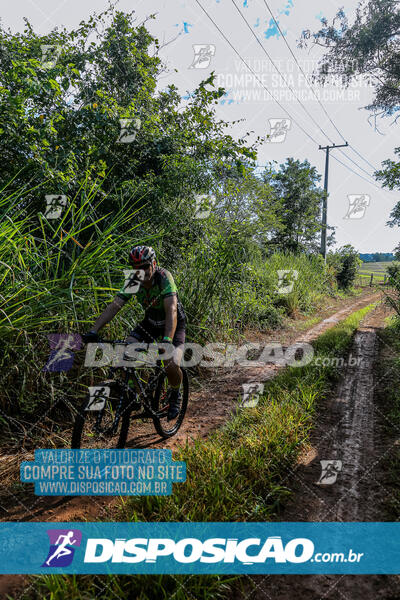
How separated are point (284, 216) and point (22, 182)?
16624mm

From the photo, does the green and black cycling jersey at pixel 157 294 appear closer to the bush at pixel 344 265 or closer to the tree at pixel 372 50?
the tree at pixel 372 50

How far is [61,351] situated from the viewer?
3561mm

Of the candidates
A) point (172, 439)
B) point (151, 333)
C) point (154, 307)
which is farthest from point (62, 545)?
point (154, 307)

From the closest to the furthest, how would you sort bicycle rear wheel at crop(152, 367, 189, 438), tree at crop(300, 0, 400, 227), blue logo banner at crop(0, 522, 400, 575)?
1. blue logo banner at crop(0, 522, 400, 575)
2. bicycle rear wheel at crop(152, 367, 189, 438)
3. tree at crop(300, 0, 400, 227)

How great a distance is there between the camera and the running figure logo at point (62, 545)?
2.09m

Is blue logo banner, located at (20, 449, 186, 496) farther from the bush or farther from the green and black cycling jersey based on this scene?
the bush

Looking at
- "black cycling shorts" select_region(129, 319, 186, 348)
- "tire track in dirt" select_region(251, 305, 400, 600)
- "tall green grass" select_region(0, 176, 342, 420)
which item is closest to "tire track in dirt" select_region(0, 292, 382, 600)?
"tire track in dirt" select_region(251, 305, 400, 600)

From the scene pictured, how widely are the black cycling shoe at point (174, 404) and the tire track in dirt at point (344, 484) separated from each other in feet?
4.82

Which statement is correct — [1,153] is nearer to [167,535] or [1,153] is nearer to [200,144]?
[200,144]

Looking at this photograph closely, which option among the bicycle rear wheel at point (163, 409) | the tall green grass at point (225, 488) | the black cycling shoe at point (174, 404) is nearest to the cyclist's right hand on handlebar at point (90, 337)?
the bicycle rear wheel at point (163, 409)

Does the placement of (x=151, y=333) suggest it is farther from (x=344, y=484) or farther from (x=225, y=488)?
(x=344, y=484)

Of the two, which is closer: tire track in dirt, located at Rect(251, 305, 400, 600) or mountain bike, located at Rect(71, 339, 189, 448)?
tire track in dirt, located at Rect(251, 305, 400, 600)

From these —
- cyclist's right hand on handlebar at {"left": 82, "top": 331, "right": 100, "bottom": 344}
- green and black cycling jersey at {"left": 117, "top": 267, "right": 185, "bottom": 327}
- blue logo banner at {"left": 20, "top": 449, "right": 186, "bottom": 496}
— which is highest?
green and black cycling jersey at {"left": 117, "top": 267, "right": 185, "bottom": 327}

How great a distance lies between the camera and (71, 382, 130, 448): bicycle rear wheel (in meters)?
2.86
